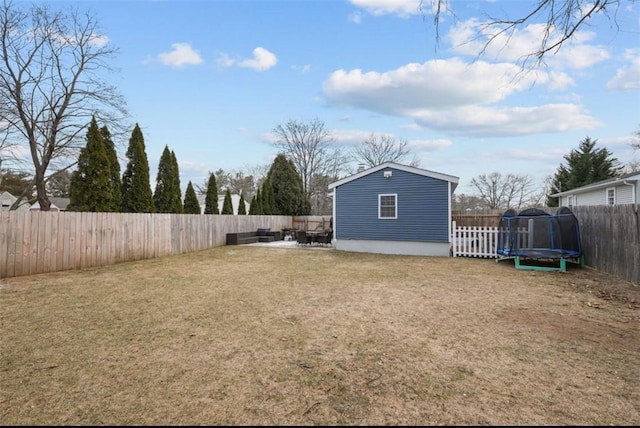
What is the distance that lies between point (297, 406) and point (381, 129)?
3258 centimetres

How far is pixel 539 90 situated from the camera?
12.2 feet

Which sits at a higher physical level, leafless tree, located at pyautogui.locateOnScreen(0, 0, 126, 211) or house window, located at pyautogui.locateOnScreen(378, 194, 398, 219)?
leafless tree, located at pyautogui.locateOnScreen(0, 0, 126, 211)

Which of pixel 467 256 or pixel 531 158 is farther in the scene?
pixel 531 158

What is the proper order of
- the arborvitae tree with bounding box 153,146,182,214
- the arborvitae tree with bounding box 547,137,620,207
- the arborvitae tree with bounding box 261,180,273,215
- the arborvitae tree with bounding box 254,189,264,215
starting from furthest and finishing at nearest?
the arborvitae tree with bounding box 547,137,620,207 < the arborvitae tree with bounding box 261,180,273,215 < the arborvitae tree with bounding box 254,189,264,215 < the arborvitae tree with bounding box 153,146,182,214

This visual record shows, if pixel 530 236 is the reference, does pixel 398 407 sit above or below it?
below

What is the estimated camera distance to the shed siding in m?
11.7

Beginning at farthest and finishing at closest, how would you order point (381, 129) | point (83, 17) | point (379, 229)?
1. point (381, 129)
2. point (83, 17)
3. point (379, 229)

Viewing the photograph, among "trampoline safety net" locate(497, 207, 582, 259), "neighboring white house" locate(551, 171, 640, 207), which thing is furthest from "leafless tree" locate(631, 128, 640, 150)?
"trampoline safety net" locate(497, 207, 582, 259)

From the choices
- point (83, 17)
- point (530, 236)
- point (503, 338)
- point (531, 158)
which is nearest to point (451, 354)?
point (503, 338)

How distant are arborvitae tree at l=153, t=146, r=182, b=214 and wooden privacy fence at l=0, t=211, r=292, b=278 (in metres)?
1.72

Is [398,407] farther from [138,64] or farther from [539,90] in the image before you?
[138,64]

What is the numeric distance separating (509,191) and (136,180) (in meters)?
36.2

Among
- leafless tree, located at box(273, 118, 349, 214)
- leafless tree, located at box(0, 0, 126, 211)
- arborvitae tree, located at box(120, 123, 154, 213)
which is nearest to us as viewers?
arborvitae tree, located at box(120, 123, 154, 213)

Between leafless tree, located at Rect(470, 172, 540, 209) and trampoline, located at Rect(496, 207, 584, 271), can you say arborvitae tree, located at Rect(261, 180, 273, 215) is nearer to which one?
trampoline, located at Rect(496, 207, 584, 271)
